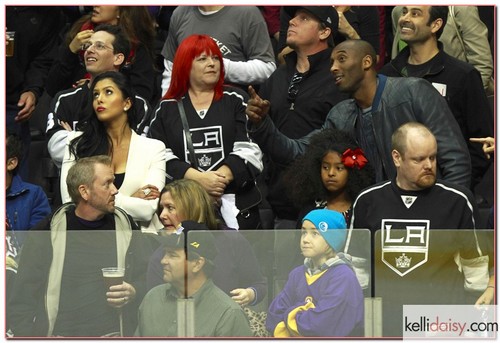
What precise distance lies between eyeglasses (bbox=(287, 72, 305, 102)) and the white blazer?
106 cm

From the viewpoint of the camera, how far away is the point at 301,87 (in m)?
9.43

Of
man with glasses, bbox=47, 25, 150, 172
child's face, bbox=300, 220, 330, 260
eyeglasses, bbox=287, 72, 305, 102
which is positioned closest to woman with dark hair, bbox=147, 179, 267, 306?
child's face, bbox=300, 220, 330, 260

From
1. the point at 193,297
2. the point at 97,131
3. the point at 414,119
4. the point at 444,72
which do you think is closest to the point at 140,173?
the point at 97,131

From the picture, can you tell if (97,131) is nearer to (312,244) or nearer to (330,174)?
(330,174)

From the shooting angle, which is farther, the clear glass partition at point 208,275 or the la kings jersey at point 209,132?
the la kings jersey at point 209,132

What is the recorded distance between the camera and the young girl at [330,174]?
8602 mm

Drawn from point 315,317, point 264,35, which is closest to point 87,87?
point 264,35

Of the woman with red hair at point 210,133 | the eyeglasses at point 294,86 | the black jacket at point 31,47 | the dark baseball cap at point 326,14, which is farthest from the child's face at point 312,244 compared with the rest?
the black jacket at point 31,47

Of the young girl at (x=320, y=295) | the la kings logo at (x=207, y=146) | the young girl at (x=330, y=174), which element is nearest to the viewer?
the young girl at (x=320, y=295)

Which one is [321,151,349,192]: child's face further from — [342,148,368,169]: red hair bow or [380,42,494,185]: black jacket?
[380,42,494,185]: black jacket

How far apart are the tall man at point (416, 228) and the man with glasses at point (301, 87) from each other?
1.26m

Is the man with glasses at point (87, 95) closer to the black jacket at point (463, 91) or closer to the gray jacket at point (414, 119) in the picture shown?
the gray jacket at point (414, 119)

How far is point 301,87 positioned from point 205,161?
2.95 feet

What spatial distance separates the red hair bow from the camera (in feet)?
28.3
